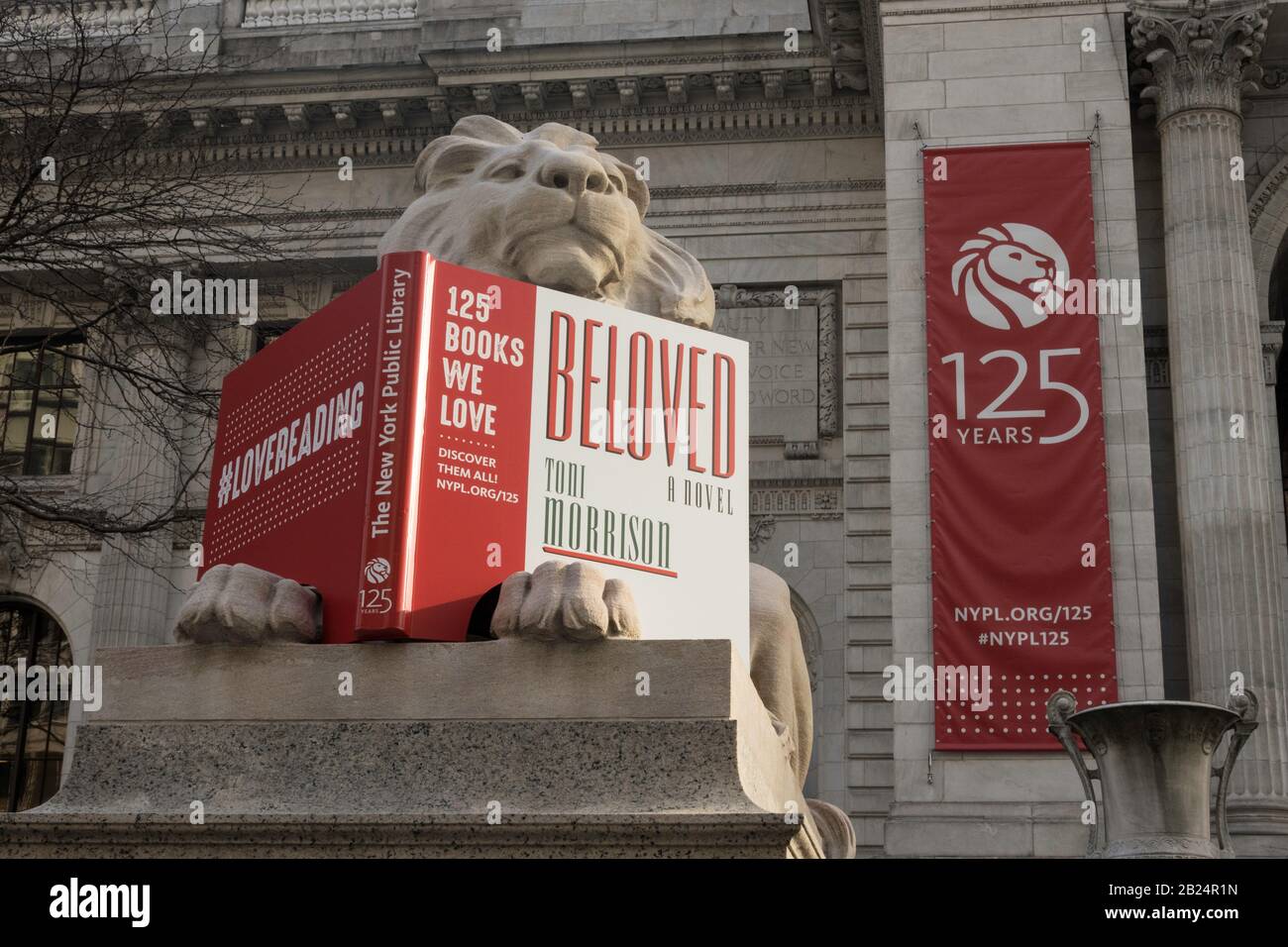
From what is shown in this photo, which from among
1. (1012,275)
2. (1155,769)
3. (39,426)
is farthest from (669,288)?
(39,426)

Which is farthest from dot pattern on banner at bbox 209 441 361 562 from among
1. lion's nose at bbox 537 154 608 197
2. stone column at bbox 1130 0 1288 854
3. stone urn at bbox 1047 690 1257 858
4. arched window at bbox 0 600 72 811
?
arched window at bbox 0 600 72 811

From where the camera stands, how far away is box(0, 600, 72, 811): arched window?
77.9 ft

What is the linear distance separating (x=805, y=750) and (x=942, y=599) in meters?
12.9

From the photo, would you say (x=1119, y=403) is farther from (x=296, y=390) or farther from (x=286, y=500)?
(x=286, y=500)

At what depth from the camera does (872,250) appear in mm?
23250

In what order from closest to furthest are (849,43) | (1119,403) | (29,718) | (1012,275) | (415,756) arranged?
(415,756) < (1119,403) < (1012,275) < (849,43) < (29,718)

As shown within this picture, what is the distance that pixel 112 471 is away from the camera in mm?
24328

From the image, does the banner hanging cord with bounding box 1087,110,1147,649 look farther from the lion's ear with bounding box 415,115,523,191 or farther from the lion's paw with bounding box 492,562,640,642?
the lion's paw with bounding box 492,562,640,642

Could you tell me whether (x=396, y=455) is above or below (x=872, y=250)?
below

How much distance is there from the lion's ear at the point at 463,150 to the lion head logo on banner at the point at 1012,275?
14.2 meters

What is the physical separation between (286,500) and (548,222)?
42.3 inches

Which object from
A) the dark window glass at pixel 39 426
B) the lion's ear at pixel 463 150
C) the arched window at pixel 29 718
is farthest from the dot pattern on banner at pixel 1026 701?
the dark window glass at pixel 39 426

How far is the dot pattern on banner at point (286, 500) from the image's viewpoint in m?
3.94
